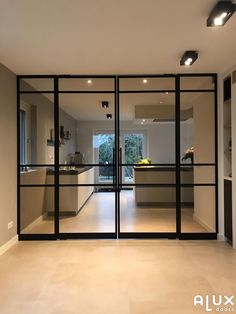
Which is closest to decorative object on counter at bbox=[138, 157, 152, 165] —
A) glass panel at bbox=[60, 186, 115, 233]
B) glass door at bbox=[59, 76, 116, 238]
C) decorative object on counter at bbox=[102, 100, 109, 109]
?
glass door at bbox=[59, 76, 116, 238]

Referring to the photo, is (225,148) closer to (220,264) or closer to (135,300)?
(220,264)

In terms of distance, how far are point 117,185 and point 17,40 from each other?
2.65 m

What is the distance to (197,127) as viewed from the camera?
529cm

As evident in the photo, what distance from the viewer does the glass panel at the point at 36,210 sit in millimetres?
5160

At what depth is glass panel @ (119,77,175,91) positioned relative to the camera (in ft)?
16.6

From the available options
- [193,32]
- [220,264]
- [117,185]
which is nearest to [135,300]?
[220,264]

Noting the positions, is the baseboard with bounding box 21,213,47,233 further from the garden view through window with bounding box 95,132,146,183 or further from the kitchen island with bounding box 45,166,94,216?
the garden view through window with bounding box 95,132,146,183

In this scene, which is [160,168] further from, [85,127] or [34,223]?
[34,223]

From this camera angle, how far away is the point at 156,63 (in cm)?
442

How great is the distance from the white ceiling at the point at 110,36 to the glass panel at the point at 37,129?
0.62 m

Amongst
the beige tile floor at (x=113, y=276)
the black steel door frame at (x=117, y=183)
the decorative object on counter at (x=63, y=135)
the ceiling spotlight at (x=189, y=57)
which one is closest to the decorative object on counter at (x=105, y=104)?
the black steel door frame at (x=117, y=183)

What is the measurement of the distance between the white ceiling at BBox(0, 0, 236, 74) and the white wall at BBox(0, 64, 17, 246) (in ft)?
0.92

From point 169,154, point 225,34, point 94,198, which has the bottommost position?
point 94,198

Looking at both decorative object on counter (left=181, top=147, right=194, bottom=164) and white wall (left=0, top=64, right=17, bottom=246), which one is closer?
white wall (left=0, top=64, right=17, bottom=246)
